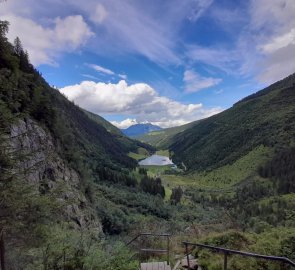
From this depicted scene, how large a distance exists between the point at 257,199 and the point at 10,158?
6715 inches

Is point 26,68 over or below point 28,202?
over

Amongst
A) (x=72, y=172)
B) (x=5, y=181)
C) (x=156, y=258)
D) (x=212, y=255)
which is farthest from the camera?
(x=72, y=172)

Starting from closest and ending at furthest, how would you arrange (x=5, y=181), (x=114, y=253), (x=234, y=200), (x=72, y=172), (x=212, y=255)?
(x=5, y=181) < (x=212, y=255) < (x=114, y=253) < (x=72, y=172) < (x=234, y=200)

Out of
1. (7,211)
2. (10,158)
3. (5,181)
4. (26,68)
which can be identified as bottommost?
(7,211)

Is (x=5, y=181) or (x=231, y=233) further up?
(x=5, y=181)

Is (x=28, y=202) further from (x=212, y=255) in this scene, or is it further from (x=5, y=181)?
(x=212, y=255)

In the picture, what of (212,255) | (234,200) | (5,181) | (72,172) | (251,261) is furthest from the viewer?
(234,200)

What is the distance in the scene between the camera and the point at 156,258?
14.0 m

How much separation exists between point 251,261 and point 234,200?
535 ft

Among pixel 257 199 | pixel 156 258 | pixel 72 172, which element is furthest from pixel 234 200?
pixel 156 258

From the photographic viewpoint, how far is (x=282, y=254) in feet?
35.7

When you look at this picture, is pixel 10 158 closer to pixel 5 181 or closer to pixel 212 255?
pixel 5 181

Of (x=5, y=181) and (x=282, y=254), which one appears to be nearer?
(x=5, y=181)

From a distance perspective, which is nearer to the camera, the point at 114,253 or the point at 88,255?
the point at 88,255
